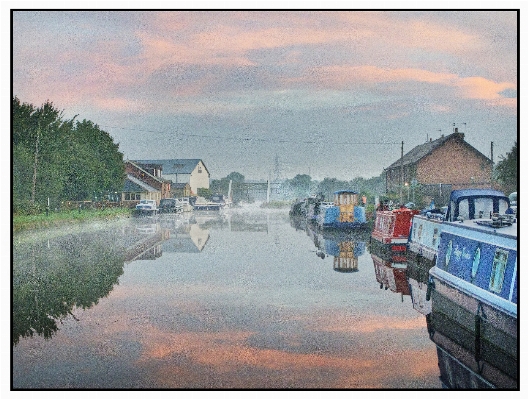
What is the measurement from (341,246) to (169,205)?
2859 centimetres

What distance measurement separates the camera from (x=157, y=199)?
53781 mm

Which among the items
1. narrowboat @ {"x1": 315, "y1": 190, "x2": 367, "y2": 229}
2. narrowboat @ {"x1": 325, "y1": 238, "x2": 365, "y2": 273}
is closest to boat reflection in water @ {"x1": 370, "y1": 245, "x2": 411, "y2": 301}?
narrowboat @ {"x1": 325, "y1": 238, "x2": 365, "y2": 273}

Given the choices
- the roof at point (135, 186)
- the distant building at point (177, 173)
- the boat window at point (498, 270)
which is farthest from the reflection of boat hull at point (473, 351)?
the roof at point (135, 186)

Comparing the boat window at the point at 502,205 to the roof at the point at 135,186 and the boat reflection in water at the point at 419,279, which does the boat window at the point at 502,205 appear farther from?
the roof at the point at 135,186

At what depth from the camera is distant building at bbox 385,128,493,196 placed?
66.1ft

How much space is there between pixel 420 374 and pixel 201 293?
6.61m

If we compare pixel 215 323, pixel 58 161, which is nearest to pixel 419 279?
pixel 215 323

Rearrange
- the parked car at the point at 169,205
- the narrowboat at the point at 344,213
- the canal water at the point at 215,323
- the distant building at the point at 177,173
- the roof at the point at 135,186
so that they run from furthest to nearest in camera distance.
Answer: the parked car at the point at 169,205 → the roof at the point at 135,186 → the distant building at the point at 177,173 → the narrowboat at the point at 344,213 → the canal water at the point at 215,323

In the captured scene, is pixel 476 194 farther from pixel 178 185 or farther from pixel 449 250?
pixel 178 185

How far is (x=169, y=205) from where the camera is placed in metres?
51.8

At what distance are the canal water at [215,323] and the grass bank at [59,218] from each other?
178 inches

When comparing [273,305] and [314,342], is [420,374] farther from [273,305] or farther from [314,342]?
[273,305]

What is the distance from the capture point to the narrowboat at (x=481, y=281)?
958cm

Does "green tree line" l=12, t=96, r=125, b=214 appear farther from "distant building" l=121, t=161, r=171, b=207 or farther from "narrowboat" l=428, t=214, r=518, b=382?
"narrowboat" l=428, t=214, r=518, b=382
